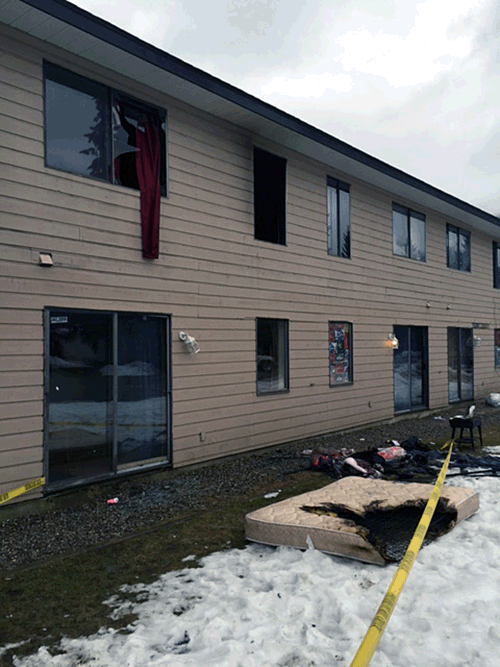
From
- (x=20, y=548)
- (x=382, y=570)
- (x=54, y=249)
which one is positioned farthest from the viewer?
(x=54, y=249)

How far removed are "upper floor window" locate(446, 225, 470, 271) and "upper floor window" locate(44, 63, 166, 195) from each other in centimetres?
1091

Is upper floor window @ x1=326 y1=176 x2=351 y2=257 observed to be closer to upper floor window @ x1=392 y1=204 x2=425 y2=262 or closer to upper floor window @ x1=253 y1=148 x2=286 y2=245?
upper floor window @ x1=253 y1=148 x2=286 y2=245

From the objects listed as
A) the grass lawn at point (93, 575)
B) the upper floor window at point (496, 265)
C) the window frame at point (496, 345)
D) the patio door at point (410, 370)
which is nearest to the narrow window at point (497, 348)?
the window frame at point (496, 345)

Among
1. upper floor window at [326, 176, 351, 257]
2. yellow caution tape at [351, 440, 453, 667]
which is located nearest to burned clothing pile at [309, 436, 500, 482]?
yellow caution tape at [351, 440, 453, 667]

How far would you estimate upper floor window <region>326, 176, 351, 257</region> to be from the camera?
10945 millimetres

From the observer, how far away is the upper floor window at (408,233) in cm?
1313

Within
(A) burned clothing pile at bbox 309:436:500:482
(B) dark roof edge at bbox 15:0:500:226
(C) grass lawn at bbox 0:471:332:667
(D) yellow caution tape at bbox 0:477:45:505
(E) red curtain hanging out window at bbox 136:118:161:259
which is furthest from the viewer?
(A) burned clothing pile at bbox 309:436:500:482

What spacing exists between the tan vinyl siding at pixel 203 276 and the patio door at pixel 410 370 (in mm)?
410

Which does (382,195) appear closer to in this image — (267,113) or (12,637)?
(267,113)

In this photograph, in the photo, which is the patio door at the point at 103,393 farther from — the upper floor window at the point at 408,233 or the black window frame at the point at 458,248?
the black window frame at the point at 458,248

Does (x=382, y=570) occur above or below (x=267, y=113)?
below

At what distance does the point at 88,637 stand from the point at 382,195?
37.8 ft

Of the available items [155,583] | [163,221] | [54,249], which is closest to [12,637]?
[155,583]

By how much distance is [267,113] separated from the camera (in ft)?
27.8
